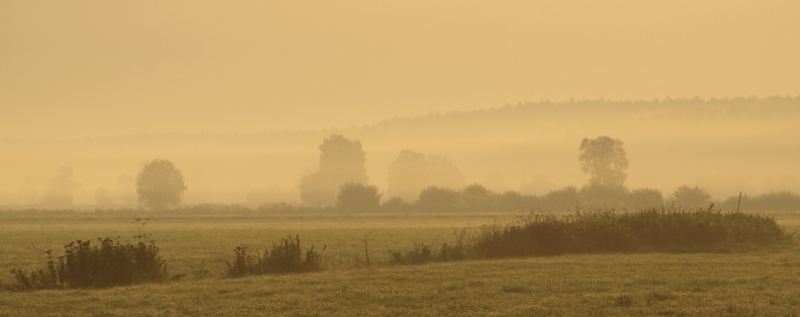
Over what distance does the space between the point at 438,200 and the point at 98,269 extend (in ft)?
308

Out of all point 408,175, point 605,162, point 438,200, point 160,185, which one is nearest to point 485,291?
point 438,200

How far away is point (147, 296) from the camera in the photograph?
23.7m

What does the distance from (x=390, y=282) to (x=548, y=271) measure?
5875 millimetres

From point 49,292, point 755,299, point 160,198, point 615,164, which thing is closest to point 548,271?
point 755,299

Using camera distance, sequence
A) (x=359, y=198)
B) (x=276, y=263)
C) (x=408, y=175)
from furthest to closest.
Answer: (x=408, y=175) < (x=359, y=198) < (x=276, y=263)

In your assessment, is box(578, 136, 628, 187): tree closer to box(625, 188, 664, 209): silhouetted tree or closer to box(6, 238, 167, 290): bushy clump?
box(625, 188, 664, 209): silhouetted tree

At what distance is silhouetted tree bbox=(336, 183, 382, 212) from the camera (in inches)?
4742

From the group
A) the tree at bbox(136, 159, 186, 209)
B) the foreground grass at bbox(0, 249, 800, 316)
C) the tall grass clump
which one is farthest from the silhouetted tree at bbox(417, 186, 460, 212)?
the foreground grass at bbox(0, 249, 800, 316)

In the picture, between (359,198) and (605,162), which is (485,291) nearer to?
(359,198)

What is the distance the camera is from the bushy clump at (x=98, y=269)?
1059 inches

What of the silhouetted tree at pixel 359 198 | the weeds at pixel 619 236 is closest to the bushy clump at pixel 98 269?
the weeds at pixel 619 236

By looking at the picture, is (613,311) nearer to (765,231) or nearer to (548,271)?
(548,271)

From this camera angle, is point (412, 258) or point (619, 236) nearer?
point (412, 258)

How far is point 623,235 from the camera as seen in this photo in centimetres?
3750
